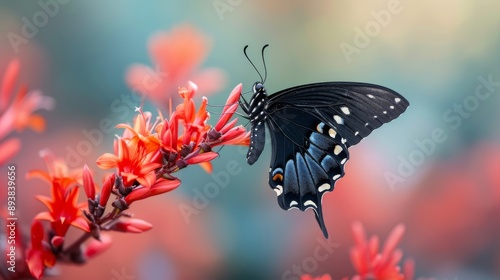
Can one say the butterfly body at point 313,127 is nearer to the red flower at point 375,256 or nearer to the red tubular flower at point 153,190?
the red flower at point 375,256

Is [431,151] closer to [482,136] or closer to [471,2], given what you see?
[482,136]

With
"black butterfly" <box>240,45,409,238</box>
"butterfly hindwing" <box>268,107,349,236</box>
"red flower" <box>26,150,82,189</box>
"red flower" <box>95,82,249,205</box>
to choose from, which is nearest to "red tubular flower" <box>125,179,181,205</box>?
"red flower" <box>95,82,249,205</box>

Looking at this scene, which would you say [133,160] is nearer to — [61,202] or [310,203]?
[61,202]

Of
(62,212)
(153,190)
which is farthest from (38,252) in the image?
(153,190)

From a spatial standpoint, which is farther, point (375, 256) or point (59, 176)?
Answer: point (375, 256)

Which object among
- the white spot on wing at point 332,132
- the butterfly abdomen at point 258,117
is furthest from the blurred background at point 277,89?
the white spot on wing at point 332,132

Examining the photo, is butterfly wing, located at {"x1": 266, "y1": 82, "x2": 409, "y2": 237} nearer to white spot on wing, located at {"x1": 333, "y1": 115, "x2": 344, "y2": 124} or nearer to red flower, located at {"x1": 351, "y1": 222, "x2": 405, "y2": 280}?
white spot on wing, located at {"x1": 333, "y1": 115, "x2": 344, "y2": 124}
